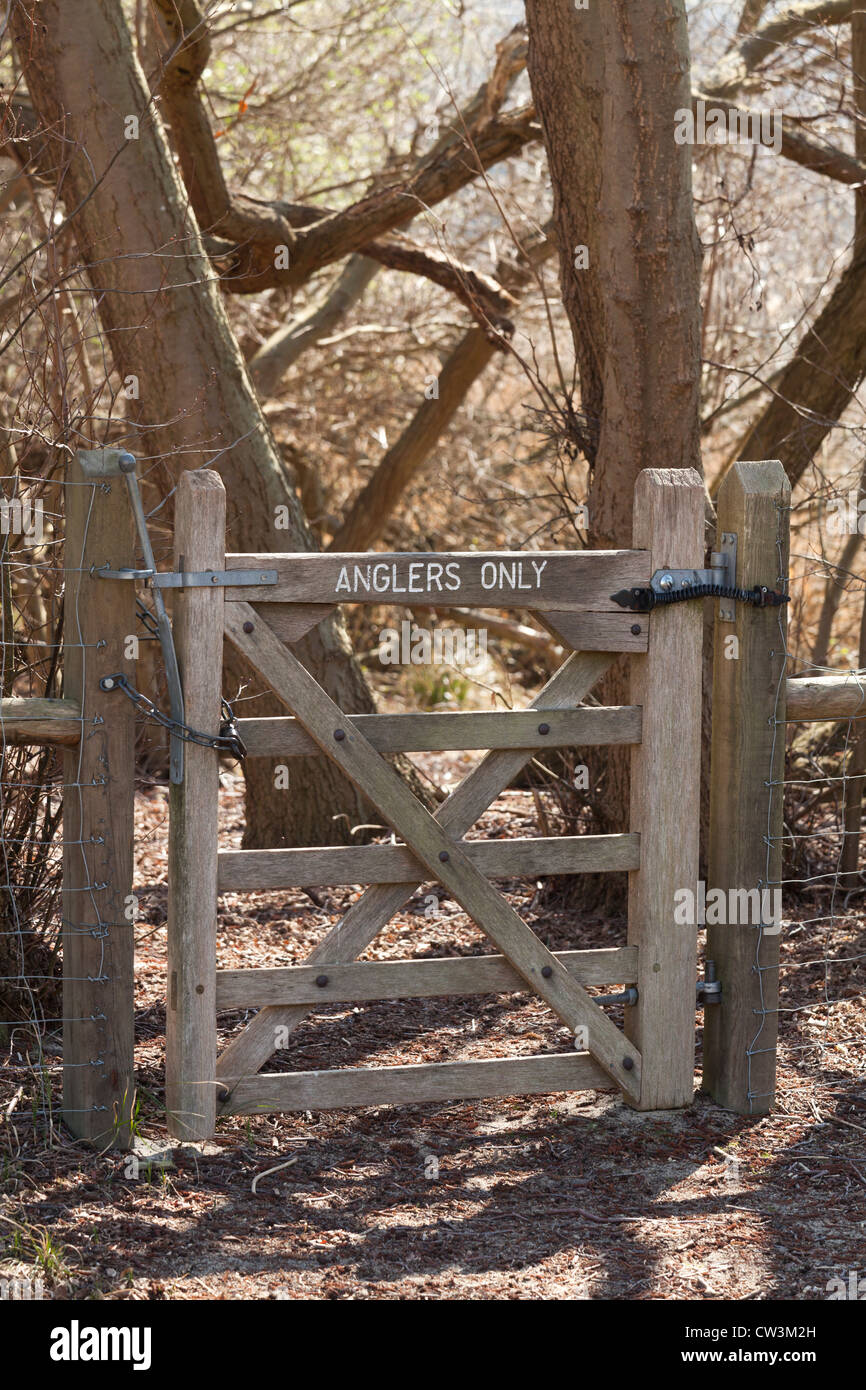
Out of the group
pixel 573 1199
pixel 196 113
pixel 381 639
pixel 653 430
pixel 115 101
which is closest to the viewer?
pixel 573 1199

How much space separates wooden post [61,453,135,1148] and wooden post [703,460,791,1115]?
1.86m

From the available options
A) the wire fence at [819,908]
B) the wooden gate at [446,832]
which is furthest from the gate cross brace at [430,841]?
the wire fence at [819,908]

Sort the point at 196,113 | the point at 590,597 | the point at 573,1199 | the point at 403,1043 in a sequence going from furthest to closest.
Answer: the point at 196,113
the point at 403,1043
the point at 590,597
the point at 573,1199

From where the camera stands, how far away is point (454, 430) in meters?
12.9

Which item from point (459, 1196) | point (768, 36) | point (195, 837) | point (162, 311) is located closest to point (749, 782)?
point (459, 1196)

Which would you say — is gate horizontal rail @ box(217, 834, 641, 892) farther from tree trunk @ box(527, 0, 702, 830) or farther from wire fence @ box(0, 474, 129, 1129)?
tree trunk @ box(527, 0, 702, 830)

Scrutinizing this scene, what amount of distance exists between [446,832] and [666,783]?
721 millimetres

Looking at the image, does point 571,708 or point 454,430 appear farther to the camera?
point 454,430

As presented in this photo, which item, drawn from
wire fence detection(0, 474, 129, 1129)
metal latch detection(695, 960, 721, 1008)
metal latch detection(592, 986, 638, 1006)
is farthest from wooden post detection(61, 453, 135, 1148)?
metal latch detection(695, 960, 721, 1008)

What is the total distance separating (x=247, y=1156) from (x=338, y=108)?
9.32m

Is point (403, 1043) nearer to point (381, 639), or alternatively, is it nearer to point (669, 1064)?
point (669, 1064)

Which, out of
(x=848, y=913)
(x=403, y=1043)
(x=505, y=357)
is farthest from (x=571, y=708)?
(x=505, y=357)

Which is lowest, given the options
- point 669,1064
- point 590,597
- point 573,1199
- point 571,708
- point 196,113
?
point 573,1199

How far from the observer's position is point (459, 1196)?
3.92 meters
